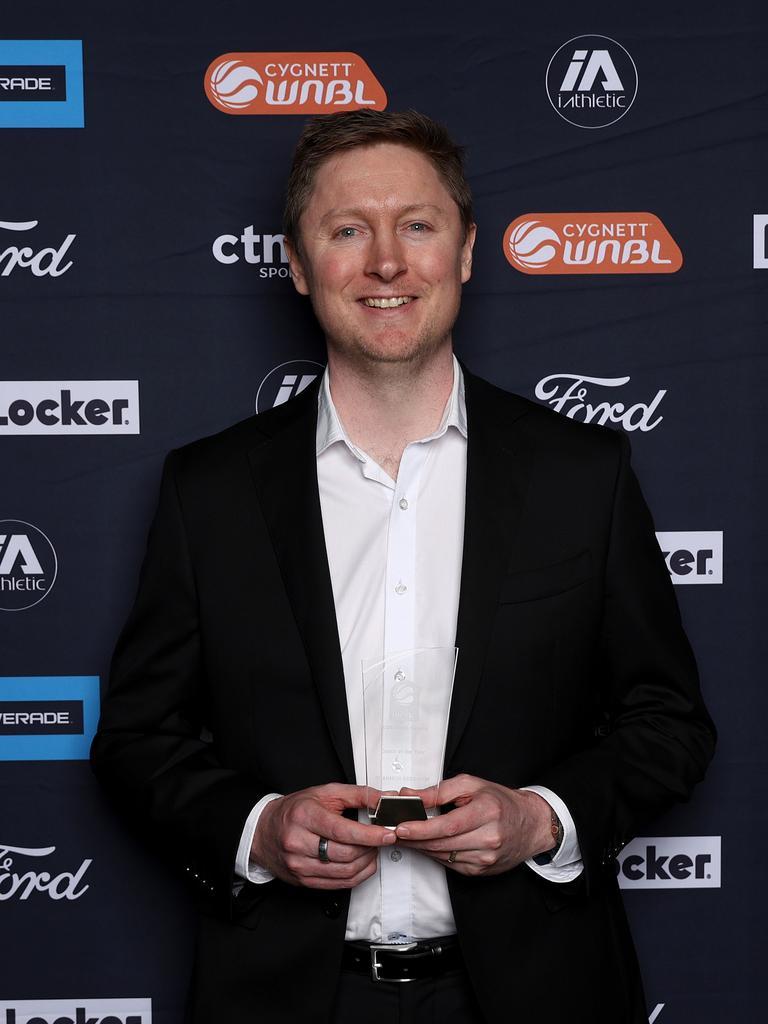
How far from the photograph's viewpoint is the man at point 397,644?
146 centimetres

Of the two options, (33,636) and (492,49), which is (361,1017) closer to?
(33,636)

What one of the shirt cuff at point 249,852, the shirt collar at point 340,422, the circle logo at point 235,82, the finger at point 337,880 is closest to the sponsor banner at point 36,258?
the circle logo at point 235,82

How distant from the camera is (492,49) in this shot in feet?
6.21

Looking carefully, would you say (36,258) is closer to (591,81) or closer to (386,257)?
(386,257)

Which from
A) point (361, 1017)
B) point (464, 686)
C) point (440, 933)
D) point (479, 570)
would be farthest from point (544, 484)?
point (361, 1017)

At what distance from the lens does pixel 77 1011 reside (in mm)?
2008

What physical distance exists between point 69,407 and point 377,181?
759mm

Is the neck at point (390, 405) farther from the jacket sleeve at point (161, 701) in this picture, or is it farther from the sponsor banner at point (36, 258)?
the sponsor banner at point (36, 258)

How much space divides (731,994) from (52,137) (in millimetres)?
2097

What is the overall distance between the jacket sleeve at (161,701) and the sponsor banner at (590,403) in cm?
74

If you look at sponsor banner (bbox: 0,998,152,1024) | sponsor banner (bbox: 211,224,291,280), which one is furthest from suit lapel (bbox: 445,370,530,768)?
sponsor banner (bbox: 0,998,152,1024)

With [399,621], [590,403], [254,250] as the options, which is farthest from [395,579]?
[254,250]

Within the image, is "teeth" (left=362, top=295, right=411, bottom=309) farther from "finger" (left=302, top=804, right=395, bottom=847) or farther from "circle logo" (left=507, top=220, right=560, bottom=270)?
"finger" (left=302, top=804, right=395, bottom=847)

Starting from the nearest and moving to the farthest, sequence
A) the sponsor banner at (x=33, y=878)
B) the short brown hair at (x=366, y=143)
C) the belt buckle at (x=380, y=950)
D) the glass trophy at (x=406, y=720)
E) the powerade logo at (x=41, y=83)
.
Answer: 1. the glass trophy at (x=406, y=720)
2. the belt buckle at (x=380, y=950)
3. the short brown hair at (x=366, y=143)
4. the powerade logo at (x=41, y=83)
5. the sponsor banner at (x=33, y=878)
